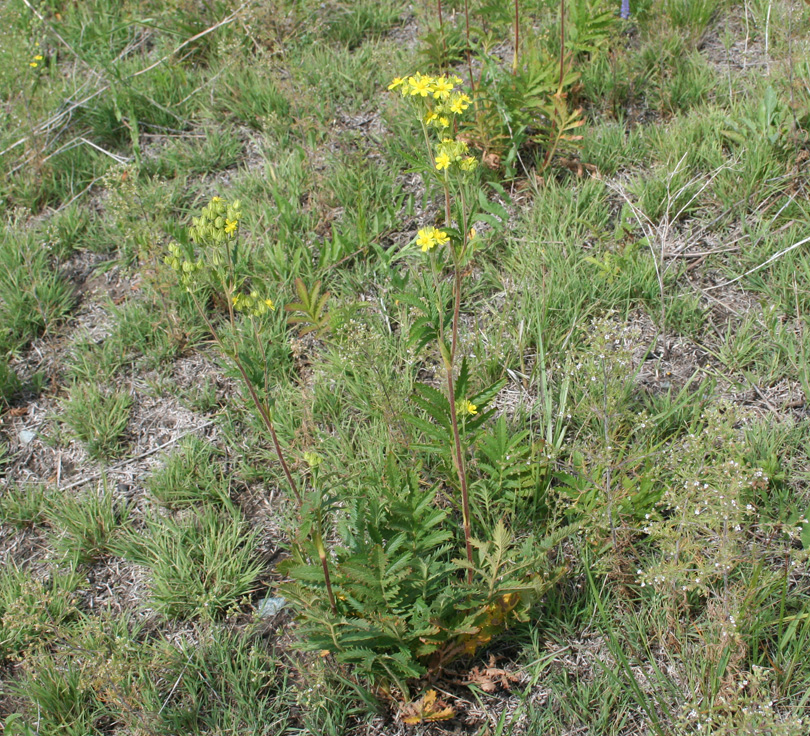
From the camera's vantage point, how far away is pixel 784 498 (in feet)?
6.81

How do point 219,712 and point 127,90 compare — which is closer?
point 219,712

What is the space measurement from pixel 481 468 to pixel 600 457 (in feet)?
1.31

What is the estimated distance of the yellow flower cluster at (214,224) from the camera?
1.70 m

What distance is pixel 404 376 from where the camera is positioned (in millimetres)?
2605

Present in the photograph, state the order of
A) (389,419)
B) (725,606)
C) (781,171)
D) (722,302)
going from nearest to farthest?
(725,606) < (389,419) < (722,302) < (781,171)

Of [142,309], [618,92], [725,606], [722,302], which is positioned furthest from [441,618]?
[618,92]

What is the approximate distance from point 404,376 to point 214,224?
1.09 metres

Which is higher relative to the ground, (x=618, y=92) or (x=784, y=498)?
(x=618, y=92)

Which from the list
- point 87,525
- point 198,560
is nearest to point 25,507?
point 87,525

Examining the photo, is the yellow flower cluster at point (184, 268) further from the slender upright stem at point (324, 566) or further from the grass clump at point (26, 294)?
the grass clump at point (26, 294)

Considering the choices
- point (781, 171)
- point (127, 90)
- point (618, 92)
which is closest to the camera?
point (781, 171)

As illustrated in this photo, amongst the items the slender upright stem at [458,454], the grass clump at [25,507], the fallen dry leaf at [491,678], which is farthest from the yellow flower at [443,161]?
the grass clump at [25,507]

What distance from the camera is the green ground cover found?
1.83 meters

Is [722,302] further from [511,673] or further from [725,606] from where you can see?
[511,673]
